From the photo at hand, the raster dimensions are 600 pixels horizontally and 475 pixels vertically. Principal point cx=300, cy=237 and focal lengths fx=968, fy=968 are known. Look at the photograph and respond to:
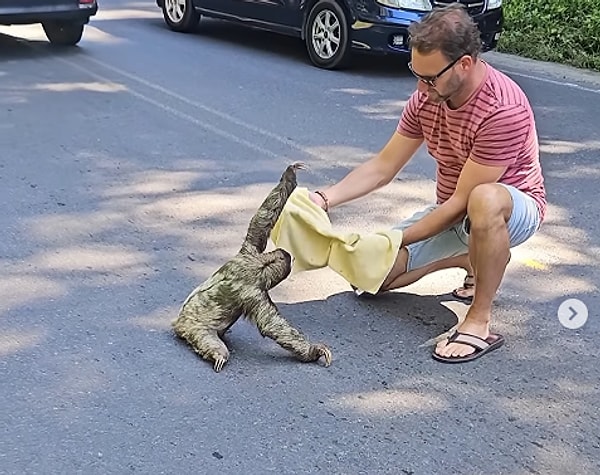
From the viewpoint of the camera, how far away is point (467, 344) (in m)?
3.63

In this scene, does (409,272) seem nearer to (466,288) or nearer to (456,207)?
(466,288)

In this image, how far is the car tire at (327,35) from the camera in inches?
363

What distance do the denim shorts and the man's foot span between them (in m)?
0.36

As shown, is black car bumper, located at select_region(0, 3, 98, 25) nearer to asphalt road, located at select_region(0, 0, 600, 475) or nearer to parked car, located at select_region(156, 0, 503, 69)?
parked car, located at select_region(156, 0, 503, 69)

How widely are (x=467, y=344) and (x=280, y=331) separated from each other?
714 mm

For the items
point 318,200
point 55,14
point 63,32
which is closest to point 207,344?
point 318,200

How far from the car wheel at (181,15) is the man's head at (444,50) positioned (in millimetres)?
7904

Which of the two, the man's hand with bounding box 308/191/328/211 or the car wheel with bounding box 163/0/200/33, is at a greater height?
the man's hand with bounding box 308/191/328/211

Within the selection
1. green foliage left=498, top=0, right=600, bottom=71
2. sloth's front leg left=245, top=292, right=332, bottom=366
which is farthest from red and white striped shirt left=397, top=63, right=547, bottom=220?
green foliage left=498, top=0, right=600, bottom=71

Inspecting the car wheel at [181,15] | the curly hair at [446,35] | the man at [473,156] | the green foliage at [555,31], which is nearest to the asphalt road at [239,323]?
the man at [473,156]

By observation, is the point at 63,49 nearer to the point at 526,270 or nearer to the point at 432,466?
the point at 526,270

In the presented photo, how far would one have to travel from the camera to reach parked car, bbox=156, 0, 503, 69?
8.96 m

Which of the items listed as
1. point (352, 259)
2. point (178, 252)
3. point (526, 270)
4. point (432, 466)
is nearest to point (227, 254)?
point (178, 252)

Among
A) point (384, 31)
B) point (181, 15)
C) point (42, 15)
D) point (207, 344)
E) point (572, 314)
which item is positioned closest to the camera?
point (207, 344)
